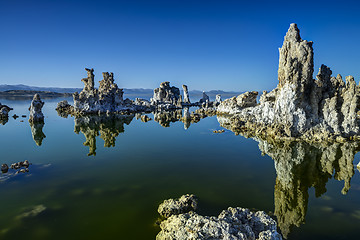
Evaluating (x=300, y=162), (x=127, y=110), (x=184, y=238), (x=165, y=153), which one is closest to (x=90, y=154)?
(x=165, y=153)

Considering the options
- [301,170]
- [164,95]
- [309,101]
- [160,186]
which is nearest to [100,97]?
[164,95]

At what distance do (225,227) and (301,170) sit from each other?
14.1 meters

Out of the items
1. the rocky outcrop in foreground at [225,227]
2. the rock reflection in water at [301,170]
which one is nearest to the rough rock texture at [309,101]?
the rock reflection in water at [301,170]

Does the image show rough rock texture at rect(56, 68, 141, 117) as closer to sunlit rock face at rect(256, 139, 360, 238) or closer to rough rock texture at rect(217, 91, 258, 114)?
rough rock texture at rect(217, 91, 258, 114)

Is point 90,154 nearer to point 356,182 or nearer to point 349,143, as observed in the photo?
point 356,182

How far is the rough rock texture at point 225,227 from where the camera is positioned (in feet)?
23.1

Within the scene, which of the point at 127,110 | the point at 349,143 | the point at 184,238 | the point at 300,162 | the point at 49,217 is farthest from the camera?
the point at 127,110

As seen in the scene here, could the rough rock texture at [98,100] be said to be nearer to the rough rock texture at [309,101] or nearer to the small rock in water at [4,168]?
the small rock in water at [4,168]

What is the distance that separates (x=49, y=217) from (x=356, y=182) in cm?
2090

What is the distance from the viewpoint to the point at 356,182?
15.6 meters

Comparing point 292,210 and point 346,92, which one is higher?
point 346,92

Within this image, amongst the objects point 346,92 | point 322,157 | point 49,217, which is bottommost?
point 49,217

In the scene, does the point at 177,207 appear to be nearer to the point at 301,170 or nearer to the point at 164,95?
the point at 301,170

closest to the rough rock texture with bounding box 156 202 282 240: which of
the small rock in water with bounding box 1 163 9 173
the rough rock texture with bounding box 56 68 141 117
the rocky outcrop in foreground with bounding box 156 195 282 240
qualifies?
the rocky outcrop in foreground with bounding box 156 195 282 240
